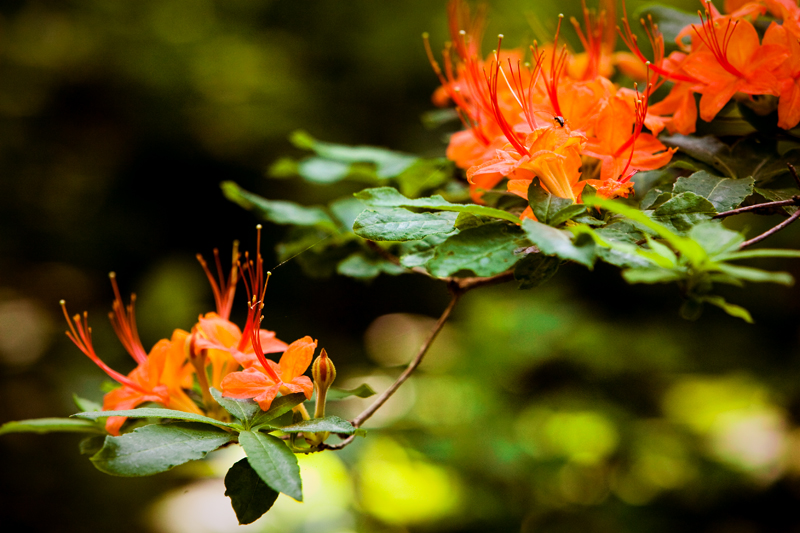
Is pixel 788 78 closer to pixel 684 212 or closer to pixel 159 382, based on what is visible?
pixel 684 212

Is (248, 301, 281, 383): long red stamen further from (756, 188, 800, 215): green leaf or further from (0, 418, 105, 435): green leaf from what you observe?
(756, 188, 800, 215): green leaf

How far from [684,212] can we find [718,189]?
0.26 ft

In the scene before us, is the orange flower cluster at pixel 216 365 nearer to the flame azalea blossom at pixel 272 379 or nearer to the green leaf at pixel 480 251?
the flame azalea blossom at pixel 272 379

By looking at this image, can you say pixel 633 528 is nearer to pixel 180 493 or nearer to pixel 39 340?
pixel 180 493

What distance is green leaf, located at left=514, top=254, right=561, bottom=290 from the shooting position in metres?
0.52

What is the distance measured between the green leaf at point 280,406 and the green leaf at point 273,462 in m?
0.02

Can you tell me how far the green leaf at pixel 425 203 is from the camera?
1.63 ft

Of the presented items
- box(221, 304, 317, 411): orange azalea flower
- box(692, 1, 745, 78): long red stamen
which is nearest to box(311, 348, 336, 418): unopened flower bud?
box(221, 304, 317, 411): orange azalea flower

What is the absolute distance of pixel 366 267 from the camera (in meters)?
0.83

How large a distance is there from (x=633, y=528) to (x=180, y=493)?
1.63 m

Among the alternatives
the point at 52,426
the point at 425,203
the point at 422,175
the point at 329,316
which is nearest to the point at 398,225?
the point at 425,203

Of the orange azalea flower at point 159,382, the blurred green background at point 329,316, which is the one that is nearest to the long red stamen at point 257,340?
the orange azalea flower at point 159,382

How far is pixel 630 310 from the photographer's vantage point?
233cm

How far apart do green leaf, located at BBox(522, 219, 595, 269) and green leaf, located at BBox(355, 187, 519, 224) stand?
40 mm
